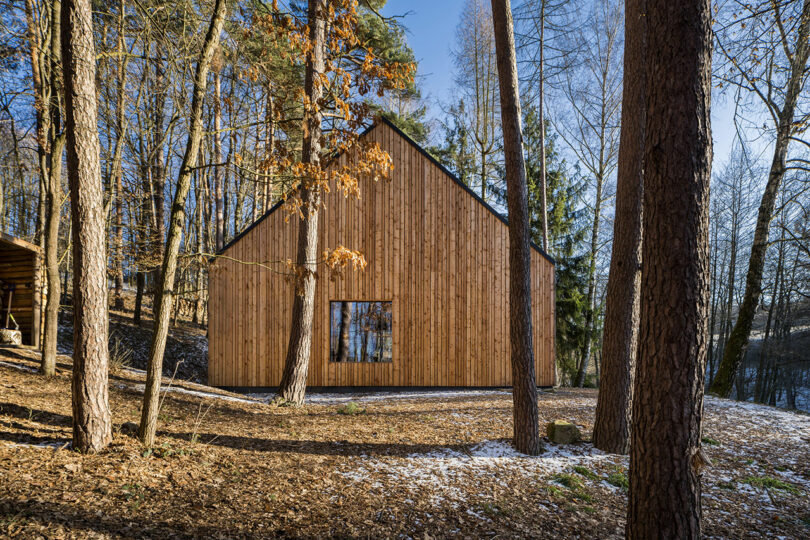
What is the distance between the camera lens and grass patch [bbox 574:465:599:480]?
3.86m

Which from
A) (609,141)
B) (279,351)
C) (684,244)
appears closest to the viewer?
(684,244)

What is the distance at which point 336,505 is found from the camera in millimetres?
2949

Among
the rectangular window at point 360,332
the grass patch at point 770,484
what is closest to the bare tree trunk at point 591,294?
the rectangular window at point 360,332

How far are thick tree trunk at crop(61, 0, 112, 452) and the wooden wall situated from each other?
236 inches

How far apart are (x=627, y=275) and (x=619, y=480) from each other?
2141 mm

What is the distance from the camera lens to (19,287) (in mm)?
8602

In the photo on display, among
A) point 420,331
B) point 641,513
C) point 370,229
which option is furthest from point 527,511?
point 370,229

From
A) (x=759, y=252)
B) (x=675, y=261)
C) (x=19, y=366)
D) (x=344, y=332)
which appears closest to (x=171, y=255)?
(x=675, y=261)

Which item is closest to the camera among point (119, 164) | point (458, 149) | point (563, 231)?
point (119, 164)

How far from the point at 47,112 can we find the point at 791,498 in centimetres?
985

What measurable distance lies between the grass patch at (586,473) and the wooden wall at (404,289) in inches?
207

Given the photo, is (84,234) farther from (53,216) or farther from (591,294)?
(591,294)

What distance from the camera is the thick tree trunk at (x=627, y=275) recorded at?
14.6 feet

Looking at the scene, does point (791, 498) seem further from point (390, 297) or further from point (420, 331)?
point (390, 297)
